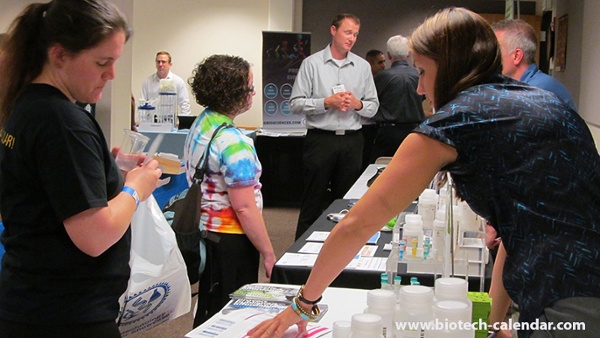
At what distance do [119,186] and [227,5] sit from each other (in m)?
7.81

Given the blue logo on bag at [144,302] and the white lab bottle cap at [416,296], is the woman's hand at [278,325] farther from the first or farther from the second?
the blue logo on bag at [144,302]

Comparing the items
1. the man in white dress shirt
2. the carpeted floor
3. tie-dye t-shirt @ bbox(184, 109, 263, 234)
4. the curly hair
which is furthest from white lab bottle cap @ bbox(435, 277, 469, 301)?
the man in white dress shirt

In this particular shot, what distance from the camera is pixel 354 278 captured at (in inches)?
85.0

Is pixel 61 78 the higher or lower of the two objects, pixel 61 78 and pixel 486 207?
the higher

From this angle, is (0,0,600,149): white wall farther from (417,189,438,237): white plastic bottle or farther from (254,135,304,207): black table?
(417,189,438,237): white plastic bottle

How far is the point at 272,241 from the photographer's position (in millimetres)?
5574

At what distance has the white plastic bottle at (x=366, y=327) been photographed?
4.12 ft

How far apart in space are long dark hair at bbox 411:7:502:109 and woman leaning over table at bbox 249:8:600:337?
0.01 metres

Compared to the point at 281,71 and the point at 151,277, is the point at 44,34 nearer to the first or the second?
the point at 151,277

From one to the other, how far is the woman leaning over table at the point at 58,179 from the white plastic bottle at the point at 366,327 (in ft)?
1.91

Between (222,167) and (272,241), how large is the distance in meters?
3.11

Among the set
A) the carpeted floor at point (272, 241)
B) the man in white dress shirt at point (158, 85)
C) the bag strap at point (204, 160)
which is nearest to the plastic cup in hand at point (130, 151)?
the bag strap at point (204, 160)

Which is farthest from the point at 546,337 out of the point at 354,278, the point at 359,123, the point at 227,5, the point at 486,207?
the point at 227,5

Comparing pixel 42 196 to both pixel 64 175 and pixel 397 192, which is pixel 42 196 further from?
pixel 397 192
